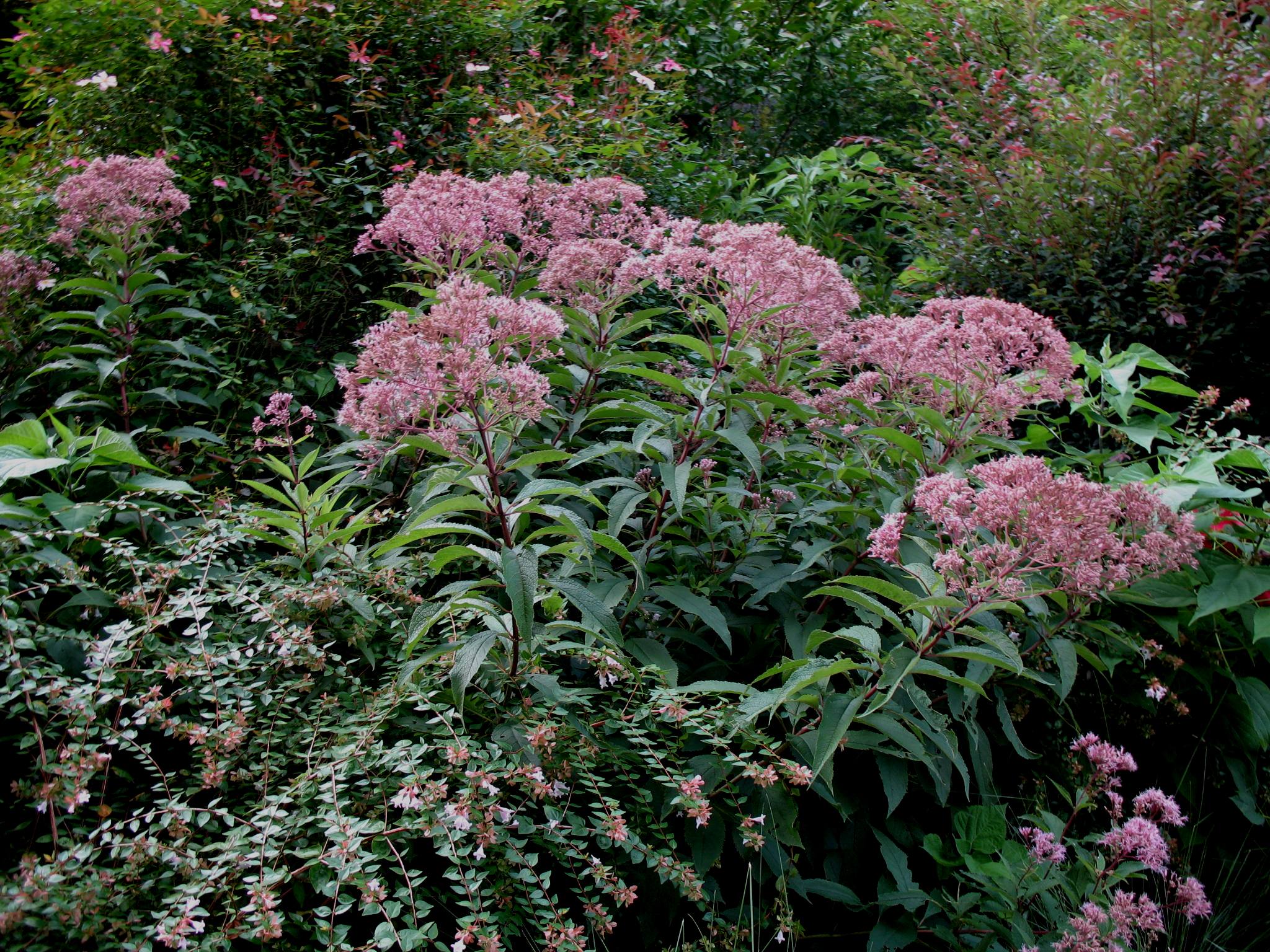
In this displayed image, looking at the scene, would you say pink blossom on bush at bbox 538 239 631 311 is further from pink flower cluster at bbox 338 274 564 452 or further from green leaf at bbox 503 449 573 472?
green leaf at bbox 503 449 573 472

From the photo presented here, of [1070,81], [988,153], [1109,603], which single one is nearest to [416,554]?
[1109,603]

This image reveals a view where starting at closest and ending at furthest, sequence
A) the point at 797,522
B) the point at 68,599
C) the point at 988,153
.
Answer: the point at 68,599
the point at 797,522
the point at 988,153

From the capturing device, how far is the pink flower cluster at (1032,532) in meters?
1.84

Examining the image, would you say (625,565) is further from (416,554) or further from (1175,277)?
(1175,277)

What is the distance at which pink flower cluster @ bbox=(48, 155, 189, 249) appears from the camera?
9.31ft

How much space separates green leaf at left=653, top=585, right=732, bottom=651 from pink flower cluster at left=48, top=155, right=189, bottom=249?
6.87 ft

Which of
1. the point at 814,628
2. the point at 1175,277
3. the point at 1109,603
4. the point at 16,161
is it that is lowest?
the point at 1109,603

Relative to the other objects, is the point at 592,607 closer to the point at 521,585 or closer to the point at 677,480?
the point at 521,585

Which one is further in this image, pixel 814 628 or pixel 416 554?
pixel 416 554

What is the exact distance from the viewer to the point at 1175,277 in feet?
12.3

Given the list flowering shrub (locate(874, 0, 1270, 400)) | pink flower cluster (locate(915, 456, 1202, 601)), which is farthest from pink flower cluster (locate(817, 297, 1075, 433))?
flowering shrub (locate(874, 0, 1270, 400))

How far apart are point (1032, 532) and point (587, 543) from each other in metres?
0.92

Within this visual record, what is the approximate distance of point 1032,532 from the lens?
1870mm

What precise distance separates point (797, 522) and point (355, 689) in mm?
1208
